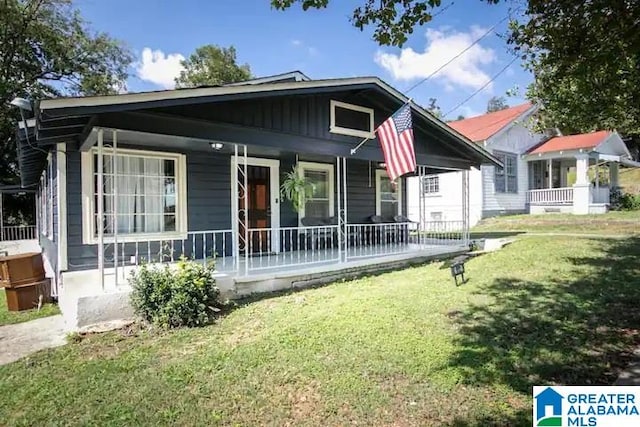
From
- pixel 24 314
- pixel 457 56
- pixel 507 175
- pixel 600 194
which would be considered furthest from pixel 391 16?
pixel 600 194

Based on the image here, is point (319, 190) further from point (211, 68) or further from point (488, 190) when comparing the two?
point (211, 68)

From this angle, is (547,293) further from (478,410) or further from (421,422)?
(421,422)

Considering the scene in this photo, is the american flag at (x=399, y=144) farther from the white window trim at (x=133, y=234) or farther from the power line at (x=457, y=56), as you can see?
the white window trim at (x=133, y=234)

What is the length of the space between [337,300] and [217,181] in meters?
4.03

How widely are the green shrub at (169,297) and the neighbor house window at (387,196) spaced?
24.0 feet

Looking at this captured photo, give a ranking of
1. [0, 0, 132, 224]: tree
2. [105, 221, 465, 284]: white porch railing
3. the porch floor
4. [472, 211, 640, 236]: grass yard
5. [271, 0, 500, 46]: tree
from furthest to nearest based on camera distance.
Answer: [0, 0, 132, 224]: tree, [472, 211, 640, 236]: grass yard, [105, 221, 465, 284]: white porch railing, the porch floor, [271, 0, 500, 46]: tree

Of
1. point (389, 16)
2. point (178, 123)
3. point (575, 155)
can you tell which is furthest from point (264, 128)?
point (575, 155)

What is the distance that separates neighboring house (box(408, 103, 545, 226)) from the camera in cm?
1870

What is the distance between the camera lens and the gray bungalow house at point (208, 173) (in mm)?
5598

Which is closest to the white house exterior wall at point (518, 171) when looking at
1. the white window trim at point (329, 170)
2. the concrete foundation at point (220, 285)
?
the white window trim at point (329, 170)

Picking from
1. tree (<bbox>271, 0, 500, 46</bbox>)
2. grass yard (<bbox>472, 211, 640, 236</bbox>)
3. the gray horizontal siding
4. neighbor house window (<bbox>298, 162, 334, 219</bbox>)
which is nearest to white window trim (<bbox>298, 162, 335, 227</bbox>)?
neighbor house window (<bbox>298, 162, 334, 219</bbox>)

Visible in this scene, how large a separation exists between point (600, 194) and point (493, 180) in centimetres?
574

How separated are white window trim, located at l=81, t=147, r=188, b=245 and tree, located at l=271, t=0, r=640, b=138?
14.4 feet

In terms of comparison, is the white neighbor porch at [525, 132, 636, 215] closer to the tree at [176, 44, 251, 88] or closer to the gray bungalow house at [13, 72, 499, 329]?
the gray bungalow house at [13, 72, 499, 329]
